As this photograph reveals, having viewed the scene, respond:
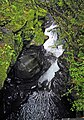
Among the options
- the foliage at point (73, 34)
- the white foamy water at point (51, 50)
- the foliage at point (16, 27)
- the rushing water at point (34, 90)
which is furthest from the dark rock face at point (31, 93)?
the foliage at point (73, 34)

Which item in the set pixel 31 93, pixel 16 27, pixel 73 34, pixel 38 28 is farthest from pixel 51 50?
pixel 16 27

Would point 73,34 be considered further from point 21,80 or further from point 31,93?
point 31,93

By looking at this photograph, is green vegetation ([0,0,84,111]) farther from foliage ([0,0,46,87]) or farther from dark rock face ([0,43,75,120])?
dark rock face ([0,43,75,120])

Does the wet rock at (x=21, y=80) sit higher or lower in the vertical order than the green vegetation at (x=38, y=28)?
lower

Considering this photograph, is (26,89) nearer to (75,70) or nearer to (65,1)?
(75,70)

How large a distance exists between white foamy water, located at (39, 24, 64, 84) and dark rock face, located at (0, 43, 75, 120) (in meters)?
0.26

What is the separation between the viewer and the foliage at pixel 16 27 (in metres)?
7.23

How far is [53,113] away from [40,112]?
0.48 m

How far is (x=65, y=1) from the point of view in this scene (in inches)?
387

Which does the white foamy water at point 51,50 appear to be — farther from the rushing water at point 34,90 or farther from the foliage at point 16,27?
the foliage at point 16,27

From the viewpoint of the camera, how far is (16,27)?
8.74 m

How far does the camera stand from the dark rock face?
8.59 metres

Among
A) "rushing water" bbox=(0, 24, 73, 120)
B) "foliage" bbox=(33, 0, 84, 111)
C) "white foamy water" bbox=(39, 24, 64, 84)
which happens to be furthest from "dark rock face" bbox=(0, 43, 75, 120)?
"foliage" bbox=(33, 0, 84, 111)

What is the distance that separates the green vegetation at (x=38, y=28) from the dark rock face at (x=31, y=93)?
2.36 ft
